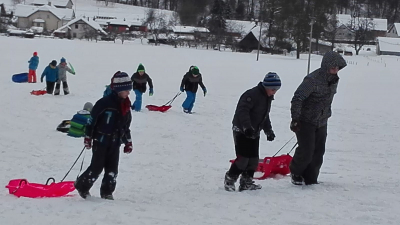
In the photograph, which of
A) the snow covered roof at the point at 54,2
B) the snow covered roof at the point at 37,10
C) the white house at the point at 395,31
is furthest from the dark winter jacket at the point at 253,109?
the snow covered roof at the point at 54,2

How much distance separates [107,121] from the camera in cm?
552

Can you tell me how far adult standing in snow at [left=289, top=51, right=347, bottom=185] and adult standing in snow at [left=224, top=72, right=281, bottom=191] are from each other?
1.18ft

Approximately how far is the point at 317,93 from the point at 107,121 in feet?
8.53

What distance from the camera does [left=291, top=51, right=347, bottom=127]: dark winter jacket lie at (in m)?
6.30

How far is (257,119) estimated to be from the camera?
20.5 ft

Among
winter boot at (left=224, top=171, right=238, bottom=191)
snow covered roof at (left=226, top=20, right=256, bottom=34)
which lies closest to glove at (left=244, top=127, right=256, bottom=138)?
winter boot at (left=224, top=171, right=238, bottom=191)

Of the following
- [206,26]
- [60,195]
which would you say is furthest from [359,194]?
[206,26]

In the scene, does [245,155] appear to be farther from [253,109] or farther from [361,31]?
[361,31]

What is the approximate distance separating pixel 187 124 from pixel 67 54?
27019 mm

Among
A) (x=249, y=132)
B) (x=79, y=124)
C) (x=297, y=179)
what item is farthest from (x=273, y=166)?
(x=79, y=124)

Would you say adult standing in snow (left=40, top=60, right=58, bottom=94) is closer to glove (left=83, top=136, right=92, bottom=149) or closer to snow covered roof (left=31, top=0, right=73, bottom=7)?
glove (left=83, top=136, right=92, bottom=149)

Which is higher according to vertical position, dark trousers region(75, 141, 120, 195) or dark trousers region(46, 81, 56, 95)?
dark trousers region(75, 141, 120, 195)

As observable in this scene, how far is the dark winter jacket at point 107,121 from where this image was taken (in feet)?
17.9

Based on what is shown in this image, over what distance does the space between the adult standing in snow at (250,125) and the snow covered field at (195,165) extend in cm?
30
